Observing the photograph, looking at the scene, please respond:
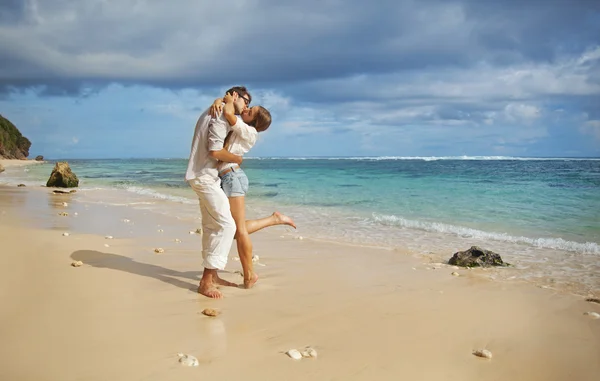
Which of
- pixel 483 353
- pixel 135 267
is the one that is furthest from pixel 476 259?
pixel 135 267

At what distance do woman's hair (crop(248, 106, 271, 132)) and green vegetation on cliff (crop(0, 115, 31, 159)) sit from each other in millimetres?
83384

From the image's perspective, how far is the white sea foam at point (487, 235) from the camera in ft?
29.2

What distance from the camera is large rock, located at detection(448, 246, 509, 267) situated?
23.4ft

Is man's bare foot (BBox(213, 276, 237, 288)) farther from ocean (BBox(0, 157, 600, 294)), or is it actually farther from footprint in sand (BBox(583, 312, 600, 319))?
footprint in sand (BBox(583, 312, 600, 319))

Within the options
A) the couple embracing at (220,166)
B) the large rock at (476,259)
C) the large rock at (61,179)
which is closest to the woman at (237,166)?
the couple embracing at (220,166)

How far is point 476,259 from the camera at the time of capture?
23.4ft

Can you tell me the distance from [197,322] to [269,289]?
4.51 ft

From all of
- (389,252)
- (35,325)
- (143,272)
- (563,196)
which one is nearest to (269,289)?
(143,272)

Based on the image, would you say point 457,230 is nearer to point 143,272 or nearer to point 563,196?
point 143,272

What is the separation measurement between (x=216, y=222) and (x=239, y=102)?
1.35 metres

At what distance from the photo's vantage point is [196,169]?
16.8 ft

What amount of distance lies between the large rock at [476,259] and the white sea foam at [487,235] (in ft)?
8.16

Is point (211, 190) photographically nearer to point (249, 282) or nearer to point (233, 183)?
point (233, 183)

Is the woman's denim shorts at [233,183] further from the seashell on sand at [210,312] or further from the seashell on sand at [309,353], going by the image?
the seashell on sand at [309,353]
